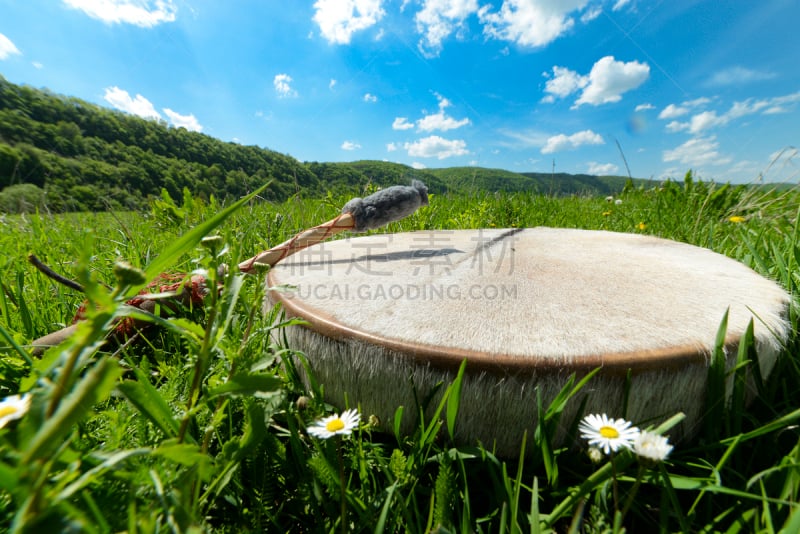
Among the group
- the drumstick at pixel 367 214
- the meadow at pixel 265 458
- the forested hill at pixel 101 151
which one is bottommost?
the meadow at pixel 265 458

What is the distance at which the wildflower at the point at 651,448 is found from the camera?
0.42 metres

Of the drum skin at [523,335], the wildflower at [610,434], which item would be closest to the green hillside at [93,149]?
the drum skin at [523,335]

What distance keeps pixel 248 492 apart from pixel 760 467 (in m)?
0.98

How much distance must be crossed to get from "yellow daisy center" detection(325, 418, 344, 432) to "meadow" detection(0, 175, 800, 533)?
46mm

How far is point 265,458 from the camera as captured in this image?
0.65 m

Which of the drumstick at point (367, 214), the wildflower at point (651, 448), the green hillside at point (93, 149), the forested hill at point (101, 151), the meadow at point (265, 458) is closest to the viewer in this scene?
the meadow at point (265, 458)

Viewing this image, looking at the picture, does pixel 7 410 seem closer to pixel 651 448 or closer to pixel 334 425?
pixel 334 425

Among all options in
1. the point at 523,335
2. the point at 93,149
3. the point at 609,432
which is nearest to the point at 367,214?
the point at 523,335

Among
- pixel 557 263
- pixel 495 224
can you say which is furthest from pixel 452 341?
pixel 495 224

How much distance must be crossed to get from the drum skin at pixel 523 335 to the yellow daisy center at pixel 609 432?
7 cm

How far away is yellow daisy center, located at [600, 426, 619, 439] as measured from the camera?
1.67 ft

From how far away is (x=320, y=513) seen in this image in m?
0.60

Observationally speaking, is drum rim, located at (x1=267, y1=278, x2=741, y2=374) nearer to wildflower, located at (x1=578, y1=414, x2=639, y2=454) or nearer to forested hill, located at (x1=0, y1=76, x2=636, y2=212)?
wildflower, located at (x1=578, y1=414, x2=639, y2=454)

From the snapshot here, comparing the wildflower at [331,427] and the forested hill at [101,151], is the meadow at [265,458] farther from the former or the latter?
the forested hill at [101,151]
